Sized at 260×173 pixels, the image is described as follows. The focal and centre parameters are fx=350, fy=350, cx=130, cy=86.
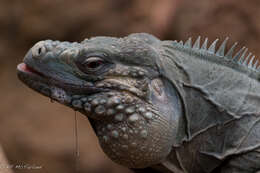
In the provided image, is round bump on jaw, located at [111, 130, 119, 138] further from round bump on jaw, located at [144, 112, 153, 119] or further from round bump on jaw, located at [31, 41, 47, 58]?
round bump on jaw, located at [31, 41, 47, 58]

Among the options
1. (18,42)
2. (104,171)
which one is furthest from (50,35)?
(104,171)

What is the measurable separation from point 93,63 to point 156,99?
0.48m

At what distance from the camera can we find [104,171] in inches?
283

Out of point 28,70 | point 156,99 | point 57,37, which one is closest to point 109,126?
point 156,99

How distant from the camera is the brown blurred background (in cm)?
657

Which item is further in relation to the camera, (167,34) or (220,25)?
(167,34)

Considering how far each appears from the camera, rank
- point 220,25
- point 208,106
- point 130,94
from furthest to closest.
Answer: point 220,25 → point 208,106 → point 130,94

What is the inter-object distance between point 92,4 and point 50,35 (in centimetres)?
104

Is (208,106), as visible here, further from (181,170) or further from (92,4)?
(92,4)

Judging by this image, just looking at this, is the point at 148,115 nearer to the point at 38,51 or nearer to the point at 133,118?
the point at 133,118

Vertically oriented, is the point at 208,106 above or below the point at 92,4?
below

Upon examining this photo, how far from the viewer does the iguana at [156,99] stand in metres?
2.29

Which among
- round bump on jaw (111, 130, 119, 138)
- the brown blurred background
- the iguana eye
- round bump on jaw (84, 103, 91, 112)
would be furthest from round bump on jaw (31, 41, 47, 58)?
the brown blurred background

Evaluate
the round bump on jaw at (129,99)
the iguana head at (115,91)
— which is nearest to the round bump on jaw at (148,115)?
the iguana head at (115,91)
